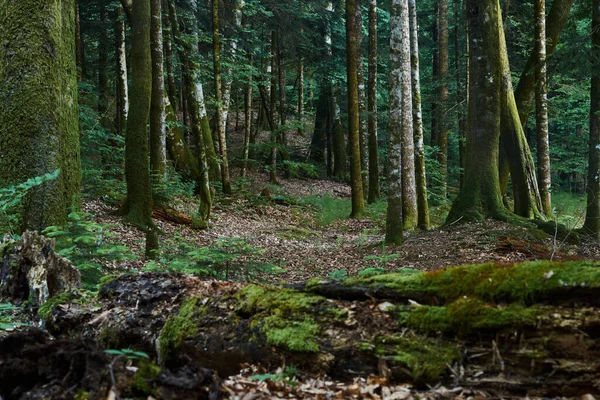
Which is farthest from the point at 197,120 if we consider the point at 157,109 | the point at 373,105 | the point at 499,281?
the point at 499,281

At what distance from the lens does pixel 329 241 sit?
42.7 ft

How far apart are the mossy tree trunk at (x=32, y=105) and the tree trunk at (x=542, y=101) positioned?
10314 millimetres

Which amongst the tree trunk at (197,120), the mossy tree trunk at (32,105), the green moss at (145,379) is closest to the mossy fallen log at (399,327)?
the green moss at (145,379)

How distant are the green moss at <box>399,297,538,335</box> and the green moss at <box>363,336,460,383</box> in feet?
0.29

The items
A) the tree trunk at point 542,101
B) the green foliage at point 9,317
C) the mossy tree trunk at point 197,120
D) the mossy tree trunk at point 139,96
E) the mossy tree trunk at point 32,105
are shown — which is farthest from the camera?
the mossy tree trunk at point 197,120

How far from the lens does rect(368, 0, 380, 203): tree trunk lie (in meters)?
16.4

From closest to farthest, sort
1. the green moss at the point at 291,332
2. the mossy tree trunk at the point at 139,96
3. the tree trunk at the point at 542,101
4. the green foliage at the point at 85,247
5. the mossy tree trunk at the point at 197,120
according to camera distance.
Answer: the green moss at the point at 291,332, the green foliage at the point at 85,247, the mossy tree trunk at the point at 139,96, the tree trunk at the point at 542,101, the mossy tree trunk at the point at 197,120

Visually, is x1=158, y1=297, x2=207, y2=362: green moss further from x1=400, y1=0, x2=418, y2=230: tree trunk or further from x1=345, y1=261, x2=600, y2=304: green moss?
x1=400, y1=0, x2=418, y2=230: tree trunk

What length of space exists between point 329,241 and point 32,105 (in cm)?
869

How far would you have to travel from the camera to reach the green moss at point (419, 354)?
238cm

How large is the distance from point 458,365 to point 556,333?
20.3 inches

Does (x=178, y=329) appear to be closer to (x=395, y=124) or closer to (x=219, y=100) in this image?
(x=395, y=124)

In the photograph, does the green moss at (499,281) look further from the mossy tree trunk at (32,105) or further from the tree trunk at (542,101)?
the tree trunk at (542,101)

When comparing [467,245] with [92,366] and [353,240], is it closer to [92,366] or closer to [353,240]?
[353,240]
